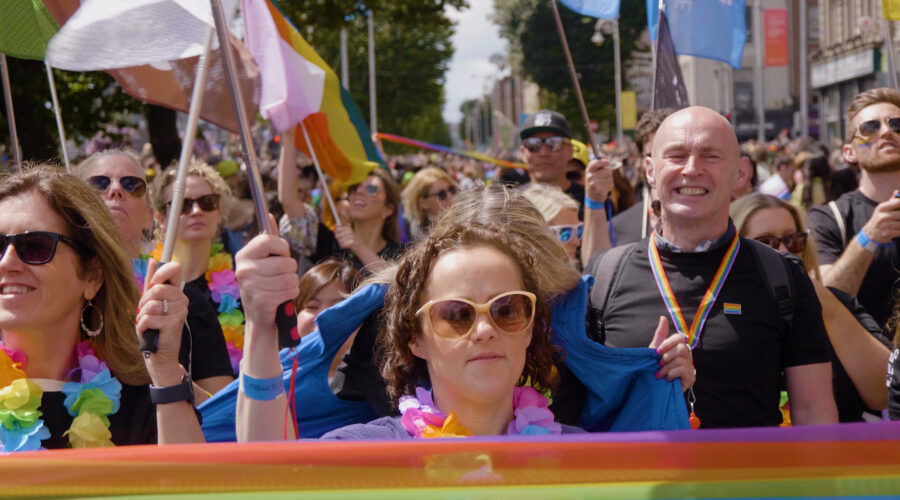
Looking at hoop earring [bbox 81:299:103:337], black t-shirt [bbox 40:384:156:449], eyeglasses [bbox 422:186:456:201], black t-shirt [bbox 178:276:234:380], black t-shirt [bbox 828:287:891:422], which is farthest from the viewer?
eyeglasses [bbox 422:186:456:201]

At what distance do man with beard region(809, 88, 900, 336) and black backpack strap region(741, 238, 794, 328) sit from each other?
118 centimetres

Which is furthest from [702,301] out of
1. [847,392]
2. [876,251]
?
[876,251]

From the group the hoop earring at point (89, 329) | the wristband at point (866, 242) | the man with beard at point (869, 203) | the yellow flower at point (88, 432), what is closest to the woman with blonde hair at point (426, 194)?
the man with beard at point (869, 203)

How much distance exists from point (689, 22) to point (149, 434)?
3.35m

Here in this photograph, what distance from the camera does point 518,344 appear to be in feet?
7.63

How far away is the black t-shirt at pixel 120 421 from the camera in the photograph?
2553 millimetres

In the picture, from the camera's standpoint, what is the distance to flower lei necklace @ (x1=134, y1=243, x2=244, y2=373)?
454 cm

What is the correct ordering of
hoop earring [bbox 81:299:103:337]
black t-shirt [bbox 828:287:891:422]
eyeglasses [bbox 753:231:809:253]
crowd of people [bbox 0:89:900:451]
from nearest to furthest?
crowd of people [bbox 0:89:900:451] → hoop earring [bbox 81:299:103:337] → black t-shirt [bbox 828:287:891:422] → eyeglasses [bbox 753:231:809:253]

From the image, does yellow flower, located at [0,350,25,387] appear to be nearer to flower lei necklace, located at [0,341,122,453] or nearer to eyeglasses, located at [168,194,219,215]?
flower lei necklace, located at [0,341,122,453]

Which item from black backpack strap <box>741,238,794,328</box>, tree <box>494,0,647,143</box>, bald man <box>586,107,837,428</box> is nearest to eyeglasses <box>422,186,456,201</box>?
bald man <box>586,107,837,428</box>

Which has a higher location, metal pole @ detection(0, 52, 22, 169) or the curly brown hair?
metal pole @ detection(0, 52, 22, 169)

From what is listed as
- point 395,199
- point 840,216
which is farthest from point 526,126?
point 840,216

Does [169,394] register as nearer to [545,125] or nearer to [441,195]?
[545,125]

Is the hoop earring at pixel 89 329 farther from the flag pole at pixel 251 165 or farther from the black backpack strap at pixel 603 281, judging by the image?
the black backpack strap at pixel 603 281
